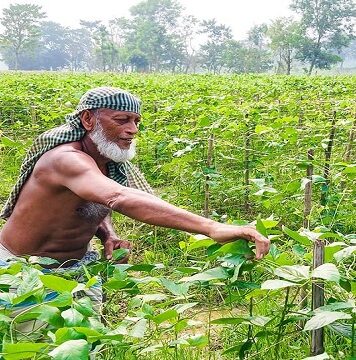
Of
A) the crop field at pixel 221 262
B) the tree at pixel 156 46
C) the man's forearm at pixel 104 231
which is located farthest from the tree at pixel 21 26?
the man's forearm at pixel 104 231

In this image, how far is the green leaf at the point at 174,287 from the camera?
1421 millimetres

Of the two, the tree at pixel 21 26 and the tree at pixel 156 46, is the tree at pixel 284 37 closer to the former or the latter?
the tree at pixel 156 46

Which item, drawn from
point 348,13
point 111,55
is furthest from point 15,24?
point 348,13

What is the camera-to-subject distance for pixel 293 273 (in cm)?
137

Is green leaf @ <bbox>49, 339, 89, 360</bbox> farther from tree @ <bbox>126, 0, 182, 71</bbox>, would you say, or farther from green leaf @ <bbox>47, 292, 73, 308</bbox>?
tree @ <bbox>126, 0, 182, 71</bbox>

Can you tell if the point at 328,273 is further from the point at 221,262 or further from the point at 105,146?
the point at 105,146

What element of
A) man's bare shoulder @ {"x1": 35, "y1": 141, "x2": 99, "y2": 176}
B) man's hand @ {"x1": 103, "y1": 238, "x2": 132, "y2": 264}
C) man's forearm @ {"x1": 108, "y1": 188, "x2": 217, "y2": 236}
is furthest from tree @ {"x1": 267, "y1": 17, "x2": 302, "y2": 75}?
man's forearm @ {"x1": 108, "y1": 188, "x2": 217, "y2": 236}

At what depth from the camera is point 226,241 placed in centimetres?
147

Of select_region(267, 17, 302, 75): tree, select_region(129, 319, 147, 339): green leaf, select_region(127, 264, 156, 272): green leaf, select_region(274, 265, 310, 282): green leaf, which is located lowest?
select_region(129, 319, 147, 339): green leaf

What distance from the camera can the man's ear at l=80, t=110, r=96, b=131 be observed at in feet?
7.76

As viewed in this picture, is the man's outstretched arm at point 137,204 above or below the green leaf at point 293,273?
above

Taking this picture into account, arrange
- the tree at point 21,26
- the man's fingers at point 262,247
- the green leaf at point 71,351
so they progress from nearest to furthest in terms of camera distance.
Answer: the green leaf at point 71,351
the man's fingers at point 262,247
the tree at point 21,26

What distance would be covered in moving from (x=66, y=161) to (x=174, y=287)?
34.7 inches

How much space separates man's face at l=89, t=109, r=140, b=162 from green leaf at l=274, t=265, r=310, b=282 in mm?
1116
